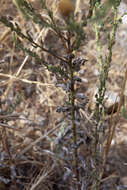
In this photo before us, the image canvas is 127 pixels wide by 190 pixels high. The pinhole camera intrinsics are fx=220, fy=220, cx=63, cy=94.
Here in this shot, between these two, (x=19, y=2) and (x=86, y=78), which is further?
(x=86, y=78)

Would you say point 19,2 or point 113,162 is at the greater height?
point 19,2

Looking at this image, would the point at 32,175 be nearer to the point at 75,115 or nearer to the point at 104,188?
the point at 104,188

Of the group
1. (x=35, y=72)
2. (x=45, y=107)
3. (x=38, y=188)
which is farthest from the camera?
(x=35, y=72)

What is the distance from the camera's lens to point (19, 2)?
449 mm

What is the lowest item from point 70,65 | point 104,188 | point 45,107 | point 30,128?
point 104,188

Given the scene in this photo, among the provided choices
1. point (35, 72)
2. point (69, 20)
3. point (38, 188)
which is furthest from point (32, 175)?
point (69, 20)

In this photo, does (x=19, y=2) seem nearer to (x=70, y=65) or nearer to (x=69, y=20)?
A: (x=69, y=20)

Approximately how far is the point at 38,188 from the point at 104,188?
38cm

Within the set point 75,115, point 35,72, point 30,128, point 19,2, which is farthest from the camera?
point 35,72

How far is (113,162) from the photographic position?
145cm

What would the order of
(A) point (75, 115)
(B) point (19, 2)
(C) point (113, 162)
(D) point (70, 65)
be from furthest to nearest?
(C) point (113, 162)
(A) point (75, 115)
(D) point (70, 65)
(B) point (19, 2)

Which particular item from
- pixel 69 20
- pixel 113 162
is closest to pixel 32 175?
pixel 113 162

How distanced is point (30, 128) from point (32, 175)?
1.21ft

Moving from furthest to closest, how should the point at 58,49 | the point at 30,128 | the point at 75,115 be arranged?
the point at 58,49 → the point at 30,128 → the point at 75,115
